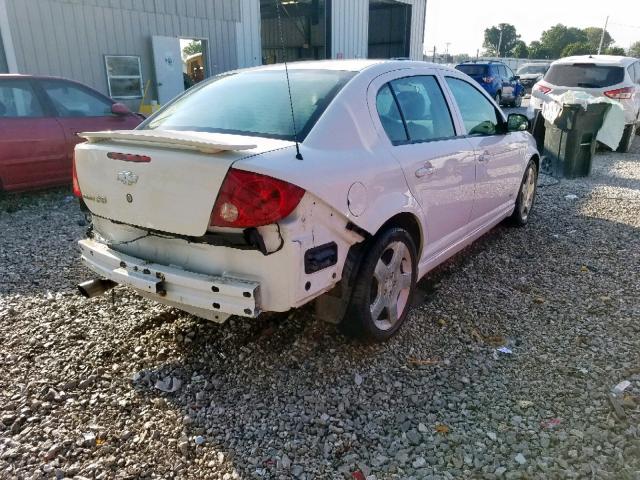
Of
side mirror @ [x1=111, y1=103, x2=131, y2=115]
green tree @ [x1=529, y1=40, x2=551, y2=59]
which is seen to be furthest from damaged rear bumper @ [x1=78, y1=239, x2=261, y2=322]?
green tree @ [x1=529, y1=40, x2=551, y2=59]

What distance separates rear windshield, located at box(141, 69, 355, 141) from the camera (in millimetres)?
2865

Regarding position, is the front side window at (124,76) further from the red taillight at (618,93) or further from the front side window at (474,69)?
the front side window at (474,69)

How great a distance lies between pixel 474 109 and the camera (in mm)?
4324

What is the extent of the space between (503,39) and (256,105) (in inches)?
4225

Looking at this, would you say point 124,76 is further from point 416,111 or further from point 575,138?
point 416,111

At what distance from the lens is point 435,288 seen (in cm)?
410

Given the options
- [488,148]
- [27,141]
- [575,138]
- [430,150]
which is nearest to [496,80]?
[575,138]

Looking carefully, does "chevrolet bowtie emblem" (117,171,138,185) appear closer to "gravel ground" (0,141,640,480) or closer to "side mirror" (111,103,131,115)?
"gravel ground" (0,141,640,480)

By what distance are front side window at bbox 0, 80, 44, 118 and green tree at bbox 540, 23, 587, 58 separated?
301 feet

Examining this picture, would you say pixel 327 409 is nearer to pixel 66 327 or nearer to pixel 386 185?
pixel 386 185

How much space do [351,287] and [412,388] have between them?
664mm

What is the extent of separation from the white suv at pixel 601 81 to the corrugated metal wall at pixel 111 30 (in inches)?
322

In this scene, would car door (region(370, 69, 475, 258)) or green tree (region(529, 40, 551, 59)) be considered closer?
car door (region(370, 69, 475, 258))

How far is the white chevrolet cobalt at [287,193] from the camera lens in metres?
2.43
